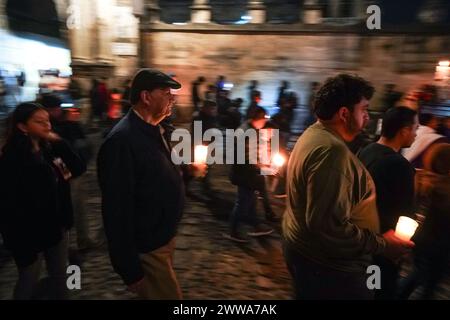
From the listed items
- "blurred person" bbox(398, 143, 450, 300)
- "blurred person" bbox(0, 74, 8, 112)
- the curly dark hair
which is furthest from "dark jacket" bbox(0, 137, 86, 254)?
"blurred person" bbox(0, 74, 8, 112)

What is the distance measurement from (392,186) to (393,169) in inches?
4.5

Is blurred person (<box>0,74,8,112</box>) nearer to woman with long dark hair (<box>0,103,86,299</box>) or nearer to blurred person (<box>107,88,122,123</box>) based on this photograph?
blurred person (<box>107,88,122,123</box>)

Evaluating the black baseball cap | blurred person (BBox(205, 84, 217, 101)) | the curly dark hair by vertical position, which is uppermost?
blurred person (BBox(205, 84, 217, 101))

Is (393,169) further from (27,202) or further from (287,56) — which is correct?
(287,56)

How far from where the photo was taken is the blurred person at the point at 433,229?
3.35 m

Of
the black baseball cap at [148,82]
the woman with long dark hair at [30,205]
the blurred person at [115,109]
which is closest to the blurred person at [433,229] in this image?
the black baseball cap at [148,82]

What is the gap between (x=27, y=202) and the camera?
2918 mm

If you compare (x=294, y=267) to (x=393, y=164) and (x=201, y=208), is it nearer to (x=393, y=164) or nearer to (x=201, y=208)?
(x=393, y=164)

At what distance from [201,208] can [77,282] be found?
286 cm

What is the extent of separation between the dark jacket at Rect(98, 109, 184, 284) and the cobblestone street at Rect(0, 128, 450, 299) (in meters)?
1.77

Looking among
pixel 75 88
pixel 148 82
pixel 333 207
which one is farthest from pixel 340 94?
pixel 75 88

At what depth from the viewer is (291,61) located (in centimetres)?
1600

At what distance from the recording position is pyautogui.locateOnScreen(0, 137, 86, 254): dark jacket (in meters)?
2.89

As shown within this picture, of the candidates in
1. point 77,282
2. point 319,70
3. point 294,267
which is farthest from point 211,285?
point 319,70
